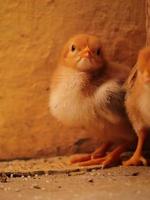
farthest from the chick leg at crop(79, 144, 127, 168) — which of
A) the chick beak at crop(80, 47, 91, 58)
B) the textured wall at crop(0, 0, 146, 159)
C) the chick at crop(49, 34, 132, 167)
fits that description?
the chick beak at crop(80, 47, 91, 58)

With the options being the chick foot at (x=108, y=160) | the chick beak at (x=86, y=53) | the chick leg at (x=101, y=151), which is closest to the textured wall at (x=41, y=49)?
the chick leg at (x=101, y=151)

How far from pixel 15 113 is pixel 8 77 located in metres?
0.22

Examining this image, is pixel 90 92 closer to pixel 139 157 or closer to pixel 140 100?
pixel 140 100

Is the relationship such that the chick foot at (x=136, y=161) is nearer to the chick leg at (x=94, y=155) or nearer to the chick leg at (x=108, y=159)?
the chick leg at (x=108, y=159)

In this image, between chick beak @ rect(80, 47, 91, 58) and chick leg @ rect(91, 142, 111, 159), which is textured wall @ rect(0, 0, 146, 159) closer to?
chick leg @ rect(91, 142, 111, 159)

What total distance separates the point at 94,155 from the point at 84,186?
550mm

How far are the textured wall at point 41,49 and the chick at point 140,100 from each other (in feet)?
1.52

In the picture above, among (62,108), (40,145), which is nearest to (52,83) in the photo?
(62,108)

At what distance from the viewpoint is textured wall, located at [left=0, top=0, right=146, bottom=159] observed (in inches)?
121

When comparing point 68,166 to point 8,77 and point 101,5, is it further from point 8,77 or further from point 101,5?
point 101,5

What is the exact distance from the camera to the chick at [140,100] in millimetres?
2551

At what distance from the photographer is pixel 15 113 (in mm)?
3129

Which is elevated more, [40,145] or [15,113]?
[15,113]

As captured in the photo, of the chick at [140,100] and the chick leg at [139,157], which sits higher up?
the chick at [140,100]
